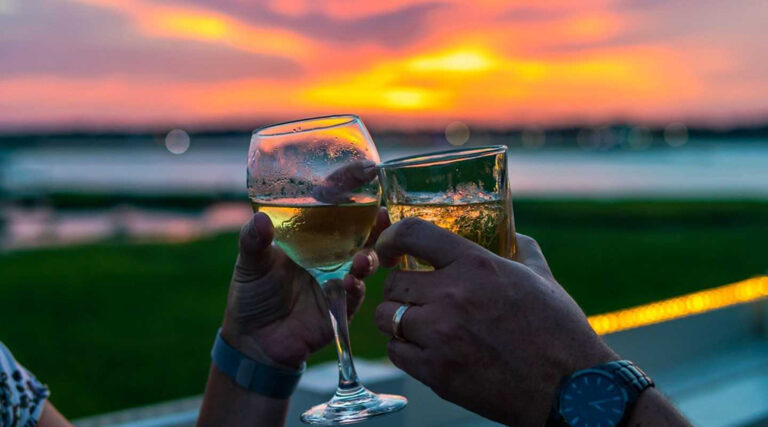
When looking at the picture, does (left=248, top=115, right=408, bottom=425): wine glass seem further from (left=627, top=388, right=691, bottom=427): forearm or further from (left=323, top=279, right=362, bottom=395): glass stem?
(left=627, top=388, right=691, bottom=427): forearm

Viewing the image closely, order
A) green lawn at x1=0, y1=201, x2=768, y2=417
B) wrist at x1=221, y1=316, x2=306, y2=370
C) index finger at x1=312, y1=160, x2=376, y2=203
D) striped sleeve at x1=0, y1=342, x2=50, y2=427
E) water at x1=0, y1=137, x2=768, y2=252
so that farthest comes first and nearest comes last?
water at x1=0, y1=137, x2=768, y2=252 → green lawn at x1=0, y1=201, x2=768, y2=417 → wrist at x1=221, y1=316, x2=306, y2=370 → striped sleeve at x1=0, y1=342, x2=50, y2=427 → index finger at x1=312, y1=160, x2=376, y2=203

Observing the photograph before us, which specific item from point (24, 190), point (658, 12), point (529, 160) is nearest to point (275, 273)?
point (658, 12)

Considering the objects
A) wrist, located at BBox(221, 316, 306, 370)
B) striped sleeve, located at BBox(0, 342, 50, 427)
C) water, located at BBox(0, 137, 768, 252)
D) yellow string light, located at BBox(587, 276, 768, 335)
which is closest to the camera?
striped sleeve, located at BBox(0, 342, 50, 427)

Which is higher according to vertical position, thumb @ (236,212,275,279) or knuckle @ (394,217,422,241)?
knuckle @ (394,217,422,241)

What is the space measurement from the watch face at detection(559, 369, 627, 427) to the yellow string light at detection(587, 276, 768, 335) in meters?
2.70

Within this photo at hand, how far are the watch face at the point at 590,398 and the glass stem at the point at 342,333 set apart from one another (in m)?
0.50

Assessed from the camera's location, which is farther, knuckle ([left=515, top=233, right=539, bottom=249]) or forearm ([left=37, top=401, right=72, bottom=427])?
forearm ([left=37, top=401, right=72, bottom=427])

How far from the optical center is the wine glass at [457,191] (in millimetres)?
1406

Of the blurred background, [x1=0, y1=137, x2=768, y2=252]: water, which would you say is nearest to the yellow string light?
the blurred background

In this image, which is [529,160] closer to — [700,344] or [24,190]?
[24,190]

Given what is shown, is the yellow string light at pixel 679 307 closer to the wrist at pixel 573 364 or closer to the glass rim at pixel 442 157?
the wrist at pixel 573 364

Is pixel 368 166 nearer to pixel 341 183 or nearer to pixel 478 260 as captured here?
pixel 341 183

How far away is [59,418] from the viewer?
6.85ft

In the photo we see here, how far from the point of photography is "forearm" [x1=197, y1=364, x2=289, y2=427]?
6.64 ft
